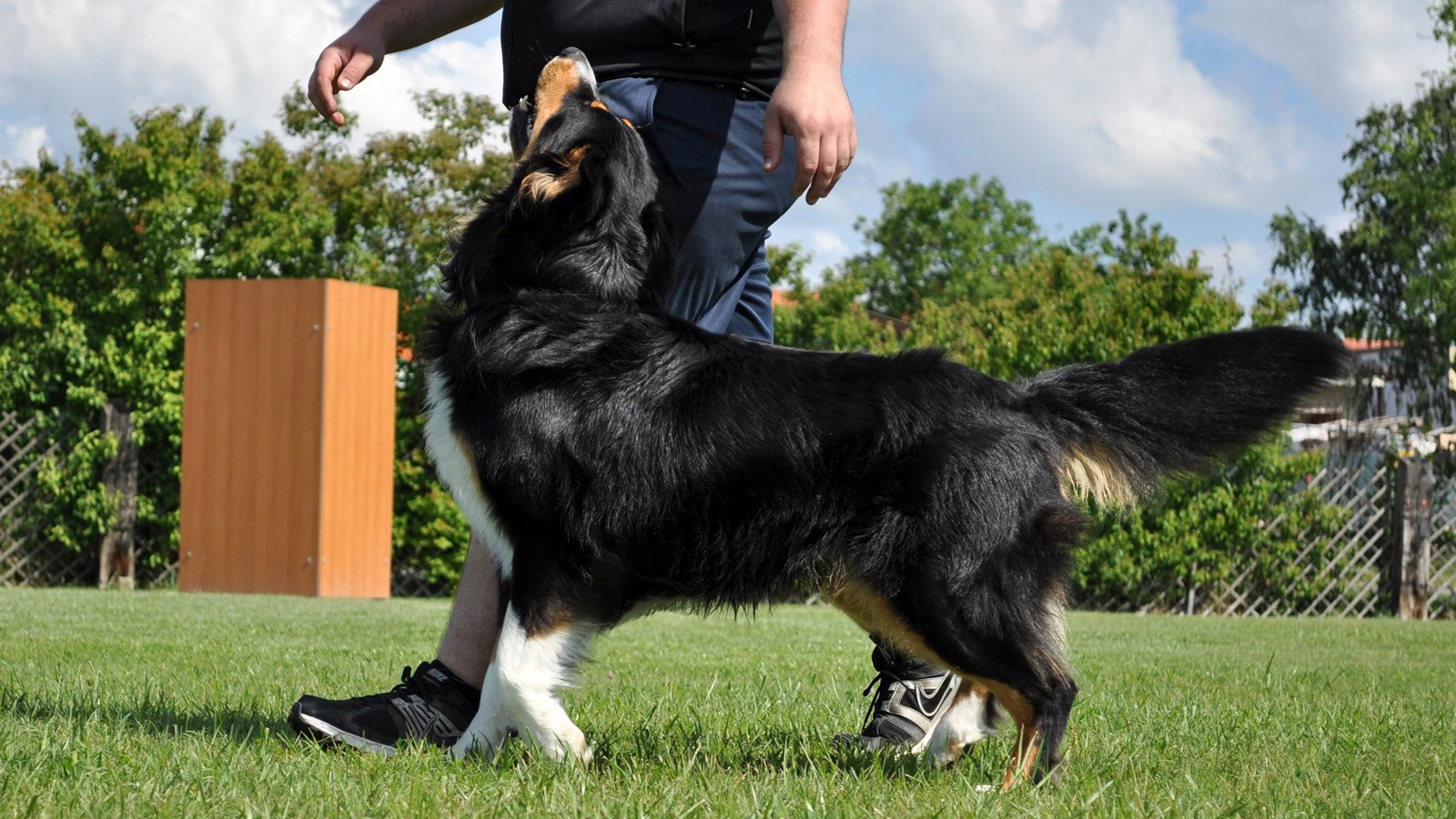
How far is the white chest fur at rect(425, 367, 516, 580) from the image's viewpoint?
9.40 feet

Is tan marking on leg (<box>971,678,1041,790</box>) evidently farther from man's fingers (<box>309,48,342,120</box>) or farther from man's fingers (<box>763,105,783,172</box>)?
man's fingers (<box>309,48,342,120</box>)

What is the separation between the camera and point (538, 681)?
108 inches

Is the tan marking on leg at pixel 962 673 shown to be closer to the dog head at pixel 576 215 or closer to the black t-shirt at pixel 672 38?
the dog head at pixel 576 215

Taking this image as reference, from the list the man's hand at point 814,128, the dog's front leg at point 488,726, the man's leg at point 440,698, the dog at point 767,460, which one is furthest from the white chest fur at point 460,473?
the man's hand at point 814,128

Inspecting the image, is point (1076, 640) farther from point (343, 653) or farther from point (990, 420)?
point (990, 420)

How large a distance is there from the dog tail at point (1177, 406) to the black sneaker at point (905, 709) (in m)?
0.74

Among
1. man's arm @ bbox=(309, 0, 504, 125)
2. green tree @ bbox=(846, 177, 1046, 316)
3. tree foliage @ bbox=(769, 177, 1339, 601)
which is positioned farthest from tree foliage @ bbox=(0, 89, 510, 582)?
green tree @ bbox=(846, 177, 1046, 316)

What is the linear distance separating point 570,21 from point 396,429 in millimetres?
10439

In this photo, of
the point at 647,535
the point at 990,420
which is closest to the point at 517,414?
the point at 647,535

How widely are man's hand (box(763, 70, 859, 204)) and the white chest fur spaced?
0.93 metres

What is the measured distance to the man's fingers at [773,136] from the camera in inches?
108

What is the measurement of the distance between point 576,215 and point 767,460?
29.5 inches

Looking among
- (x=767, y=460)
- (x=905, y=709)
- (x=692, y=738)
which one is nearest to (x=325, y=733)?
(x=692, y=738)

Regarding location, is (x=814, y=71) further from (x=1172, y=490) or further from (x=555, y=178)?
(x=1172, y=490)
